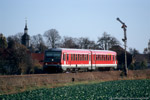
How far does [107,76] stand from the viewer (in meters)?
36.4

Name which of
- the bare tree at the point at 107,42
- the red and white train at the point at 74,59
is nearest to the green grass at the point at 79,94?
the red and white train at the point at 74,59

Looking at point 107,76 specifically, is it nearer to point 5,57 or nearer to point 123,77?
point 123,77

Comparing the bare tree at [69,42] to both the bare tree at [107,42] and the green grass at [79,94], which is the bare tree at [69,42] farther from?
the green grass at [79,94]

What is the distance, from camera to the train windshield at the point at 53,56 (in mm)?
32688

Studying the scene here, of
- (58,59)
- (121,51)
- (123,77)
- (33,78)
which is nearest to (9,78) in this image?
(33,78)

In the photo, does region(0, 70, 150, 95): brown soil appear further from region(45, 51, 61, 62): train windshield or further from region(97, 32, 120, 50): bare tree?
region(97, 32, 120, 50): bare tree

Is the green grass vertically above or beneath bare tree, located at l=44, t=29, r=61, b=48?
beneath

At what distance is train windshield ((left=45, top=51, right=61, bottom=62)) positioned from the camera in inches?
1287

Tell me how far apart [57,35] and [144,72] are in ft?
153

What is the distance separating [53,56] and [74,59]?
2.96 metres

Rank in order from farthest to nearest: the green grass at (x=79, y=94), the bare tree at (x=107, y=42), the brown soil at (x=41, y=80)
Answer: the bare tree at (x=107, y=42) < the brown soil at (x=41, y=80) < the green grass at (x=79, y=94)

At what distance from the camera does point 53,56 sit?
33.1 meters

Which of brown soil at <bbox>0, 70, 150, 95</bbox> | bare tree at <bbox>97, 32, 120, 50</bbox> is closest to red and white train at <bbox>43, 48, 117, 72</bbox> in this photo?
brown soil at <bbox>0, 70, 150, 95</bbox>

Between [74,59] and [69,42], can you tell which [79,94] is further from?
[69,42]
